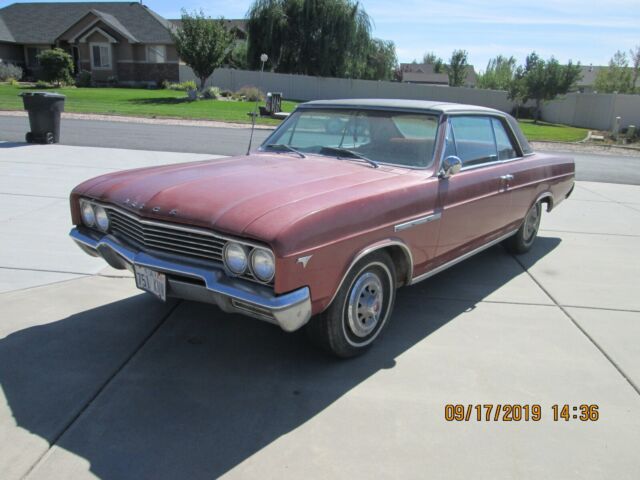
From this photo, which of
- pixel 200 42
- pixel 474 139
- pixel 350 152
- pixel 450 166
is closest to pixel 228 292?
pixel 350 152

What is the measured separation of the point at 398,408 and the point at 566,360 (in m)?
1.39

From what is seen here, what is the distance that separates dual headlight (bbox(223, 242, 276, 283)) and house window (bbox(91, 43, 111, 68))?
41.9 metres

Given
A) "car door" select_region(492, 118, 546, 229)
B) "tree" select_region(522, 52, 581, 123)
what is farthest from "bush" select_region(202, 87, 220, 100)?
"car door" select_region(492, 118, 546, 229)

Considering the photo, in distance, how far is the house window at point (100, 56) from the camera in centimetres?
3969

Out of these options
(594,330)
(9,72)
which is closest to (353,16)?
(9,72)

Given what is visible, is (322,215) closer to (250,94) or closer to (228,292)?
(228,292)

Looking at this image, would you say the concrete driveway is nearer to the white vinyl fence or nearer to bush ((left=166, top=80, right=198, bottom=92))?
bush ((left=166, top=80, right=198, bottom=92))

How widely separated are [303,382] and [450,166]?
1875 millimetres

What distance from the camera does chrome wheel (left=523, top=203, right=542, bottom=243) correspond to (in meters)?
5.89

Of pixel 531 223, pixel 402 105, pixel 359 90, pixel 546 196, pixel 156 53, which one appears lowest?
pixel 531 223

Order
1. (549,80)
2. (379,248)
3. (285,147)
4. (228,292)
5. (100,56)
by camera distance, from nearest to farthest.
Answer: (228,292) → (379,248) → (285,147) → (549,80) → (100,56)

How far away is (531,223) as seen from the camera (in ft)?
19.9

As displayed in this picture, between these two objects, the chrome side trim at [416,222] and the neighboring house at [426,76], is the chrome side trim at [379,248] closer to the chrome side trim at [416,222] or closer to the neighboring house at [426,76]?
the chrome side trim at [416,222]

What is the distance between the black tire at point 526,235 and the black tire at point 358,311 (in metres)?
2.70
